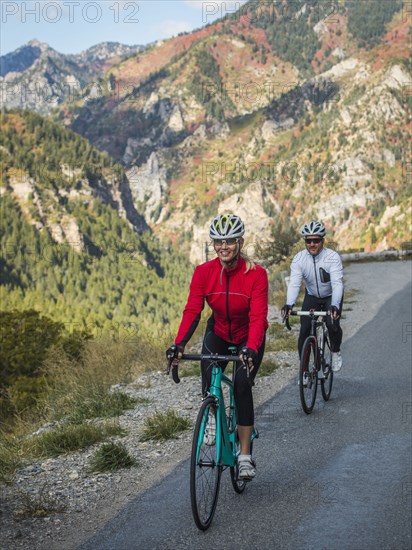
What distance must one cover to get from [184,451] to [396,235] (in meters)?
119

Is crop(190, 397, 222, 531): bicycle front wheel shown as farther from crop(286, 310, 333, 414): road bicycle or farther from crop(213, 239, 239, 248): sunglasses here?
crop(286, 310, 333, 414): road bicycle

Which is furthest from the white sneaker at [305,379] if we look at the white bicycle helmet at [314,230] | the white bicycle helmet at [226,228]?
the white bicycle helmet at [226,228]

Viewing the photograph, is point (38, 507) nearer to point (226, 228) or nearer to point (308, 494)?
point (308, 494)

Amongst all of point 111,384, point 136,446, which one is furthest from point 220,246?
point 111,384

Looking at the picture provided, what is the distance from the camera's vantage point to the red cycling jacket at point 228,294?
4.78 metres

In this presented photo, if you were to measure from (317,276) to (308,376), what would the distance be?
4.57ft

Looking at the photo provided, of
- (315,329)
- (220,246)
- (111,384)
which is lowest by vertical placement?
(111,384)

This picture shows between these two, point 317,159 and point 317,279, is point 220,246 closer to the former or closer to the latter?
point 317,279

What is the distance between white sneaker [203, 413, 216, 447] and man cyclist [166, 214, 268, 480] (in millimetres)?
251

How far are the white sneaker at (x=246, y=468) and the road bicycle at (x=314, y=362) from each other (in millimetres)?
→ 2590

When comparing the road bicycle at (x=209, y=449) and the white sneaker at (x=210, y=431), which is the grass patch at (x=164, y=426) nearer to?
the road bicycle at (x=209, y=449)

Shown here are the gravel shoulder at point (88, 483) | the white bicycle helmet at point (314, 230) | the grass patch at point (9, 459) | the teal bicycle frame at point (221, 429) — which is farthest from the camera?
the white bicycle helmet at point (314, 230)

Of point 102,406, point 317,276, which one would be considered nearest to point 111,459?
point 102,406

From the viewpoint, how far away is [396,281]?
2456 centimetres
